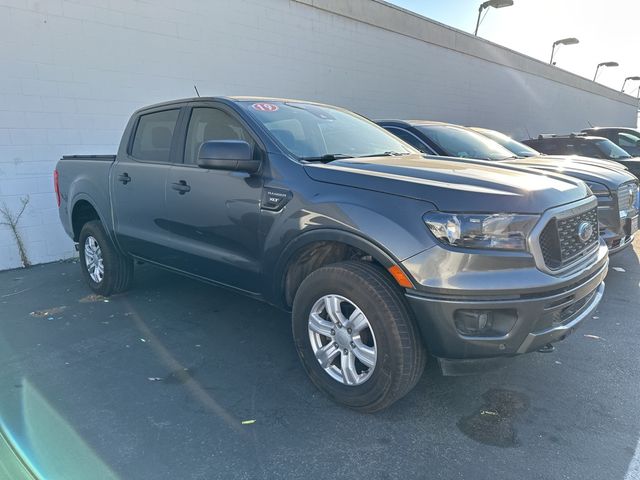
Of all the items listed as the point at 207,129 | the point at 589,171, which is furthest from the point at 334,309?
the point at 589,171

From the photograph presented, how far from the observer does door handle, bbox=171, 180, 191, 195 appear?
3.64 meters

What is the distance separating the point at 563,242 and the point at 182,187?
271cm

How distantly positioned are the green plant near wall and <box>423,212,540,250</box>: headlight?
235 inches

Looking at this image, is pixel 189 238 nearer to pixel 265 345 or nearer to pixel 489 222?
pixel 265 345

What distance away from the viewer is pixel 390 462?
234 centimetres

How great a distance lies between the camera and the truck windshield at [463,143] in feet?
18.7

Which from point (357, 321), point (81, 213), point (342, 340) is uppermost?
point (357, 321)

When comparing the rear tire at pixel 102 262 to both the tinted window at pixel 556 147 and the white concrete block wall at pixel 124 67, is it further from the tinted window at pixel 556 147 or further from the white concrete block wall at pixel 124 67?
the tinted window at pixel 556 147

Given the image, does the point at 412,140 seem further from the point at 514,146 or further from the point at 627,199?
the point at 627,199

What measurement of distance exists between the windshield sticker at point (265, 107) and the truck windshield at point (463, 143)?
8.82 feet

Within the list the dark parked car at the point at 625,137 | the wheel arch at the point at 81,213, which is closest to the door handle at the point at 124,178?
the wheel arch at the point at 81,213

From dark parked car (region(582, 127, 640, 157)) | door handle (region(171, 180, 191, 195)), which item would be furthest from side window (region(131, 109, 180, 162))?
dark parked car (region(582, 127, 640, 157))

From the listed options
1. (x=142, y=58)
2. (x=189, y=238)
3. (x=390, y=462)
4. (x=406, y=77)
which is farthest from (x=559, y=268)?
(x=406, y=77)

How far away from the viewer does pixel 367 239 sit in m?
2.55
